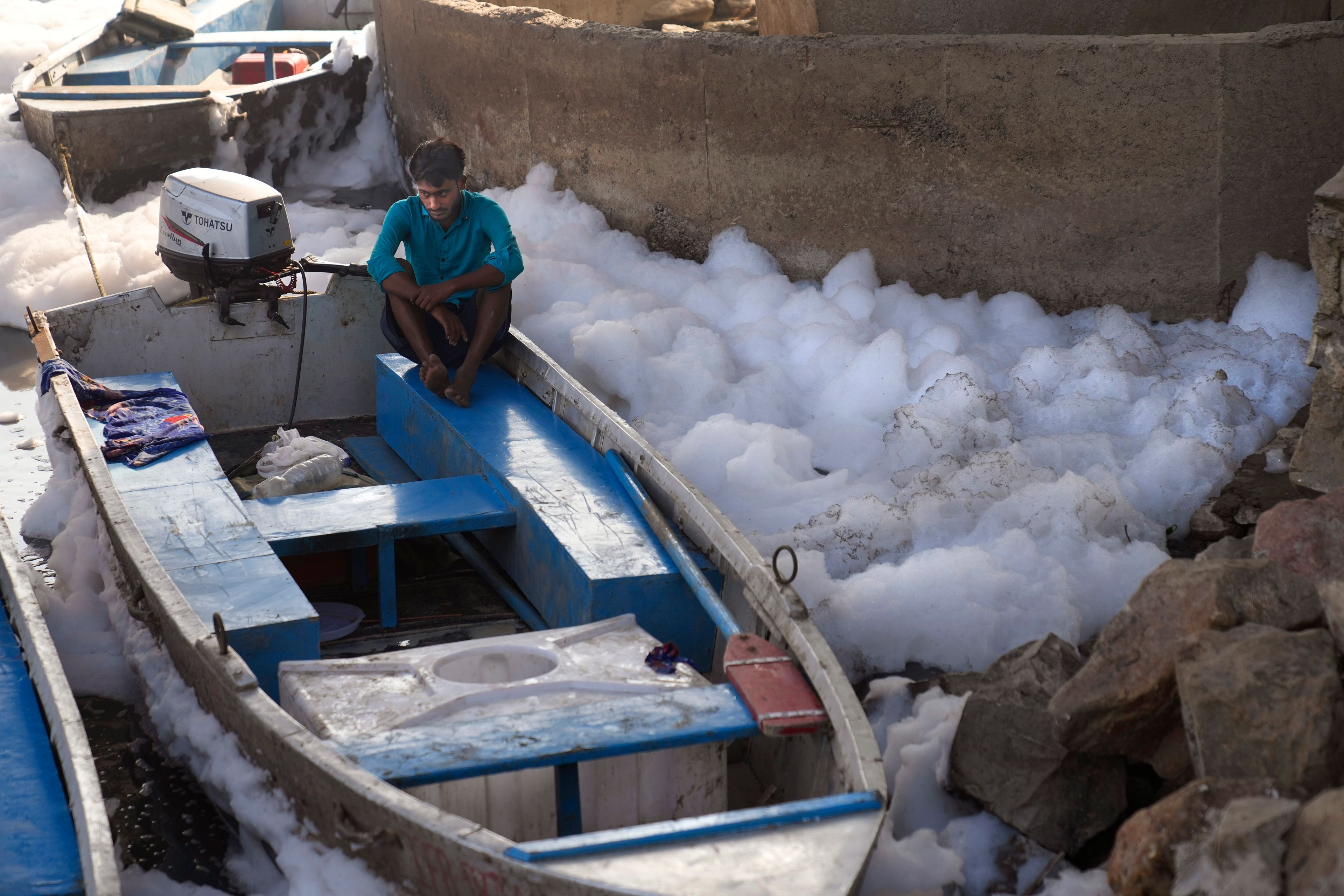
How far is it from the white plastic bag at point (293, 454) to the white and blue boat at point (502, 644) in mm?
161

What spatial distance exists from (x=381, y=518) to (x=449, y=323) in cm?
117

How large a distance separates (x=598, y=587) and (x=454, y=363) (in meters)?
1.99

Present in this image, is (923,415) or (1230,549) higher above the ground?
(1230,549)

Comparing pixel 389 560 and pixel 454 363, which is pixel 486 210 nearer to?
pixel 454 363

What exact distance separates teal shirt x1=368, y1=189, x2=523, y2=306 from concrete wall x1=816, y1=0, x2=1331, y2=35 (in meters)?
2.41

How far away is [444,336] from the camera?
17.7ft

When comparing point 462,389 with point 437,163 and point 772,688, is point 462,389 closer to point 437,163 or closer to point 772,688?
point 437,163

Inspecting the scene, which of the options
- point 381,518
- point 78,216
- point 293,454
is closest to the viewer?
point 381,518

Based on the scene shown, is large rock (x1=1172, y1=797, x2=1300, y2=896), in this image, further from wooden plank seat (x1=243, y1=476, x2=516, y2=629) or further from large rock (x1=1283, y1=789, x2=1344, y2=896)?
wooden plank seat (x1=243, y1=476, x2=516, y2=629)

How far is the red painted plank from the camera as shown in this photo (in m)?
3.10

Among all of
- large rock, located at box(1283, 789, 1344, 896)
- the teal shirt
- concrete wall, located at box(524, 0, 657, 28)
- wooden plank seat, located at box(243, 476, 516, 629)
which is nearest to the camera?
large rock, located at box(1283, 789, 1344, 896)

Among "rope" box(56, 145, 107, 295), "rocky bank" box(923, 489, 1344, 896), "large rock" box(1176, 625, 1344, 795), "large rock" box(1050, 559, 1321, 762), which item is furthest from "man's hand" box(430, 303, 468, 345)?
"large rock" box(1176, 625, 1344, 795)

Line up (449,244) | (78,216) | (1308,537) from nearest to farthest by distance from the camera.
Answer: (1308,537)
(449,244)
(78,216)

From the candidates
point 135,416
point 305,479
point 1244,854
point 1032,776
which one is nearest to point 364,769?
point 1032,776
